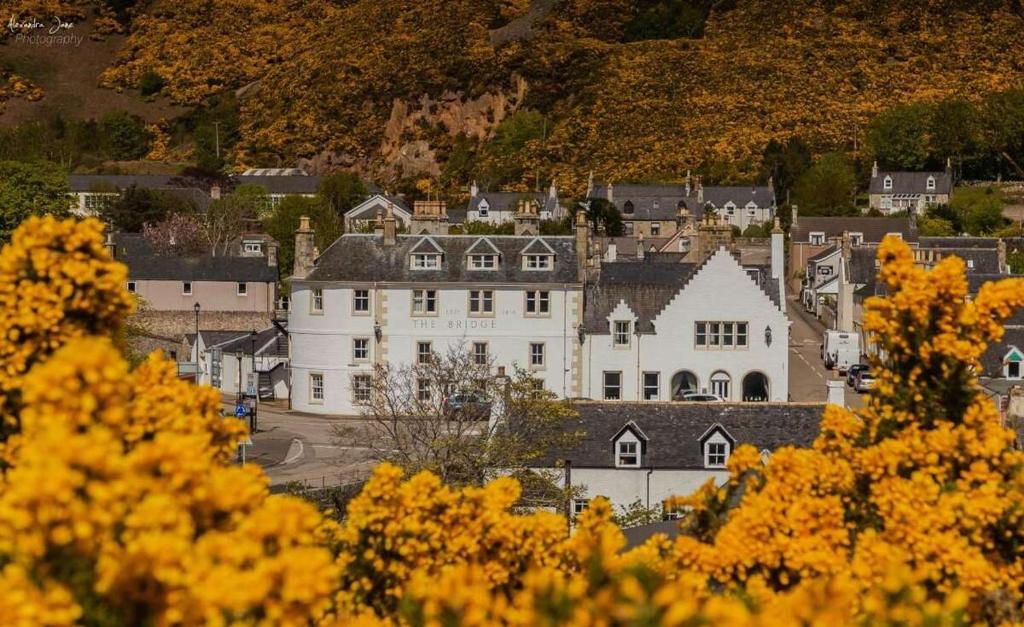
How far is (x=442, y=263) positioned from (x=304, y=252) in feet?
16.7

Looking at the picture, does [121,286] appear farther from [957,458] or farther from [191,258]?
[191,258]

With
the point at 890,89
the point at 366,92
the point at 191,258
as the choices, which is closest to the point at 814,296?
the point at 191,258

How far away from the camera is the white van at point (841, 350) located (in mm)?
70625

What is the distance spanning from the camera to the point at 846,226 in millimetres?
108312

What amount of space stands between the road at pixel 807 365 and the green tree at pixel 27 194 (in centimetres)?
3723

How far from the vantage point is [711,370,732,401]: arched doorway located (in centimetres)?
5922

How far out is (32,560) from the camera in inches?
432

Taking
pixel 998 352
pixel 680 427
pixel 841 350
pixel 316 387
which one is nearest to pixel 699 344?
pixel 998 352

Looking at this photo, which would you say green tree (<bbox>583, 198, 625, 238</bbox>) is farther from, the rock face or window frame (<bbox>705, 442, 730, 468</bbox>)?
window frame (<bbox>705, 442, 730, 468</bbox>)

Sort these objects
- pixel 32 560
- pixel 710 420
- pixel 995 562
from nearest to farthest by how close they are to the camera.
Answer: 1. pixel 32 560
2. pixel 995 562
3. pixel 710 420

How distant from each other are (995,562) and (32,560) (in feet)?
31.7

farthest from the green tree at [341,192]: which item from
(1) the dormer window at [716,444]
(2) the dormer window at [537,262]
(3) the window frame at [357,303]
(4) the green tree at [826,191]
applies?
(1) the dormer window at [716,444]

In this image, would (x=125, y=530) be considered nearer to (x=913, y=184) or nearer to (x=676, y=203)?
(x=676, y=203)

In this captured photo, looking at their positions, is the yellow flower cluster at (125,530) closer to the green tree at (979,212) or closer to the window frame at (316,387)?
the window frame at (316,387)
